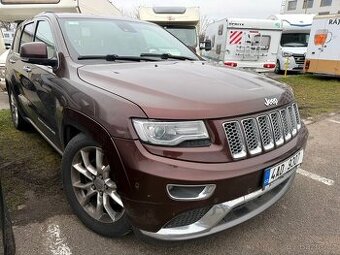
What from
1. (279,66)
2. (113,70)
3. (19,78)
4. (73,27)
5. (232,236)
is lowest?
(279,66)

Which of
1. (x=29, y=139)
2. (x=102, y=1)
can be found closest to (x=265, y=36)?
(x=102, y=1)

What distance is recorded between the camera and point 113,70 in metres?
2.88

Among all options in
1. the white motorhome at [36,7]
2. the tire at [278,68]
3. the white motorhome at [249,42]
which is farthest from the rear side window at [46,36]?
the tire at [278,68]

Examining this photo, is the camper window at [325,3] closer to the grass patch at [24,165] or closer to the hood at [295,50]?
the hood at [295,50]

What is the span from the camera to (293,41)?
55.8 feet

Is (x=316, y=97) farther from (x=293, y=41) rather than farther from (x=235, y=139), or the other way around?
(x=293, y=41)

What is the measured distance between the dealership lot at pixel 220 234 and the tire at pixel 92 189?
146 mm

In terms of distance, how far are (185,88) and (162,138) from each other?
479 mm

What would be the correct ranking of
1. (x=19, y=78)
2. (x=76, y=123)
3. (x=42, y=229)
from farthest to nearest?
(x=19, y=78)
(x=42, y=229)
(x=76, y=123)

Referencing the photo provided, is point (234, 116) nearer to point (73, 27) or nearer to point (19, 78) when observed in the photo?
point (73, 27)

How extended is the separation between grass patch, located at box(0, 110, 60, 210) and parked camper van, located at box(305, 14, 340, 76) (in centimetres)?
1110

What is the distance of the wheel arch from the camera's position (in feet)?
7.24

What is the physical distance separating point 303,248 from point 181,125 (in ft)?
4.74

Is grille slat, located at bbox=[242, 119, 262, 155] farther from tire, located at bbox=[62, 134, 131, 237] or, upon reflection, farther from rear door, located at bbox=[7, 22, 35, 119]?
rear door, located at bbox=[7, 22, 35, 119]
